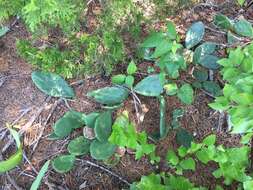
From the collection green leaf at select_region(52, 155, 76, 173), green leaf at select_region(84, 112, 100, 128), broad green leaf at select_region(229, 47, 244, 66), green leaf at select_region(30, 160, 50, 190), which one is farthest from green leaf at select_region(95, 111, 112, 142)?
broad green leaf at select_region(229, 47, 244, 66)

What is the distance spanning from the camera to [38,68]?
80.7 inches

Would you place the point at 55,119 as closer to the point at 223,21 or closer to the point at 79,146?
the point at 79,146

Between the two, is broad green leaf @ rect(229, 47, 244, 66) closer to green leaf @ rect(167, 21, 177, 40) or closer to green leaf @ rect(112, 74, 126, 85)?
green leaf @ rect(167, 21, 177, 40)

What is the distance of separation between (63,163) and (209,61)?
819 millimetres

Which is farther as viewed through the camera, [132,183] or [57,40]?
[57,40]

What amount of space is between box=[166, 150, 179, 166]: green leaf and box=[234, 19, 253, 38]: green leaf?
2.19 feet

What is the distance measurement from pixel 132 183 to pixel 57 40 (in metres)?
0.76

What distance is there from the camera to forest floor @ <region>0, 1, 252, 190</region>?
1.93 m

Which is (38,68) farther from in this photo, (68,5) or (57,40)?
(68,5)

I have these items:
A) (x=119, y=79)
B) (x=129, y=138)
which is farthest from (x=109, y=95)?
(x=129, y=138)

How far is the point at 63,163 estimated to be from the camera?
1896mm

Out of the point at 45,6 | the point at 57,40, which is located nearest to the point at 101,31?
the point at 57,40

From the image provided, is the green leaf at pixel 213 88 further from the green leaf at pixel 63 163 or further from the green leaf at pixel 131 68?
→ the green leaf at pixel 63 163

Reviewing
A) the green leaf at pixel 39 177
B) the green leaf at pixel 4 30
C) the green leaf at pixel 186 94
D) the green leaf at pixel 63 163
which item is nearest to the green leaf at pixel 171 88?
the green leaf at pixel 186 94
